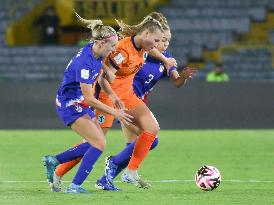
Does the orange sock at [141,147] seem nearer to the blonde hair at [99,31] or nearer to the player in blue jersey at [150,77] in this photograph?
the player in blue jersey at [150,77]

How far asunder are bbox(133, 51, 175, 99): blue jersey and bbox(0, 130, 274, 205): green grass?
1011 mm

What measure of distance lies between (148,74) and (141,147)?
1.13m

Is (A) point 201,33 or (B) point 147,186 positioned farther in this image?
(A) point 201,33

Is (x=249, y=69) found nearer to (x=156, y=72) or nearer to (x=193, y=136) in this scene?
(x=193, y=136)

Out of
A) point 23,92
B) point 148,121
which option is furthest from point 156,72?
point 23,92

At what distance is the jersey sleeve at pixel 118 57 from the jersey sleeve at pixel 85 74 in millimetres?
739

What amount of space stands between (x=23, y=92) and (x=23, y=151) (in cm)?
456

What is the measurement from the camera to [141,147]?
34.5 ft

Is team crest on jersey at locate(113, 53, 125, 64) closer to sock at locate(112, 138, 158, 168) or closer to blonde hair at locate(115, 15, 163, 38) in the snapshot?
blonde hair at locate(115, 15, 163, 38)

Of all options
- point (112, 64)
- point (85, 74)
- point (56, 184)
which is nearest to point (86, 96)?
point (85, 74)

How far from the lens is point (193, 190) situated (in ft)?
34.0

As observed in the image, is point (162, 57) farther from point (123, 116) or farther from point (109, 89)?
point (123, 116)

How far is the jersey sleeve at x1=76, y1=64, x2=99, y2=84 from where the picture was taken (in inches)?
381

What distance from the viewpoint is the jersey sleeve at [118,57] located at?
10445 millimetres
